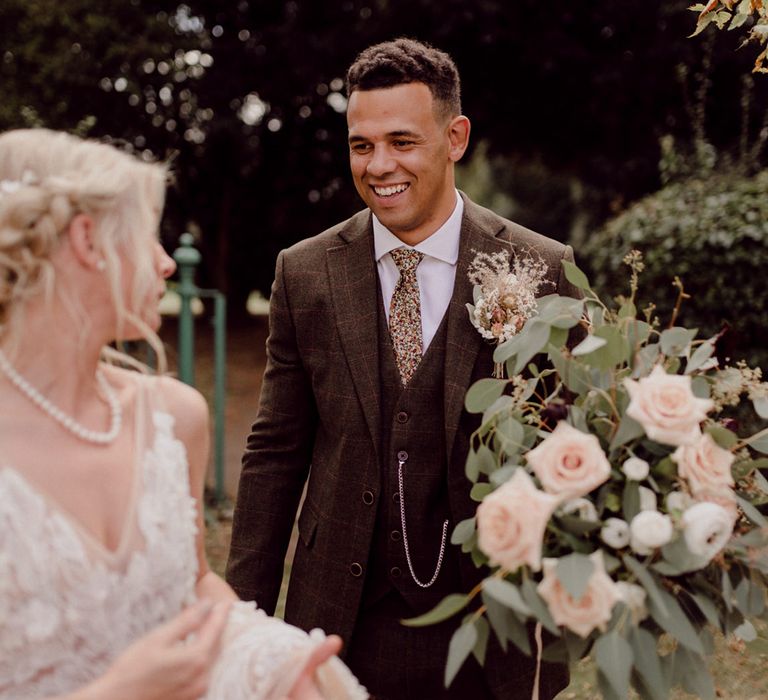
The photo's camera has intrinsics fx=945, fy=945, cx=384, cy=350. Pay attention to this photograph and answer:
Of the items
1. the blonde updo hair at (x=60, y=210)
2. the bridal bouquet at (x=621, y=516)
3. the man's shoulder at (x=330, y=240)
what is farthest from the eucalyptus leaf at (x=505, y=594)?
the man's shoulder at (x=330, y=240)

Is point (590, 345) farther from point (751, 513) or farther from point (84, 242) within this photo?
point (84, 242)

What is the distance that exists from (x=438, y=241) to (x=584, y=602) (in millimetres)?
1284

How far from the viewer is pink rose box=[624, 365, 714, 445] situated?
163 cm

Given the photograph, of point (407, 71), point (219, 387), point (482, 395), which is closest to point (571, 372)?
point (482, 395)

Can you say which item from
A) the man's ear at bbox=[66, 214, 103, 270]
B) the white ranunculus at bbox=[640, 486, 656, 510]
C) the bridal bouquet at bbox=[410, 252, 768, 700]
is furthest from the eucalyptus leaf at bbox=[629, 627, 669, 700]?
the man's ear at bbox=[66, 214, 103, 270]

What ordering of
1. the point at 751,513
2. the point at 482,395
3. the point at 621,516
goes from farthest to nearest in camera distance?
the point at 482,395
the point at 751,513
the point at 621,516

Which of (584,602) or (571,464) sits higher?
(571,464)

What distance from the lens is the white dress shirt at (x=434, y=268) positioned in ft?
8.50

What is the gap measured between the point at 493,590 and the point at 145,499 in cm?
64

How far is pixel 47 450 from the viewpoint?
5.34 feet

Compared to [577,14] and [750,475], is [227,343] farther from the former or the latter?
[750,475]

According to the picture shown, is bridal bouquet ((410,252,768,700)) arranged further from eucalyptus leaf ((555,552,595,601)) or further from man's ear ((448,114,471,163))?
man's ear ((448,114,471,163))

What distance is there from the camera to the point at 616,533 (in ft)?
5.41

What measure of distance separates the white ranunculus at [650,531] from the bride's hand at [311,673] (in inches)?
22.1
